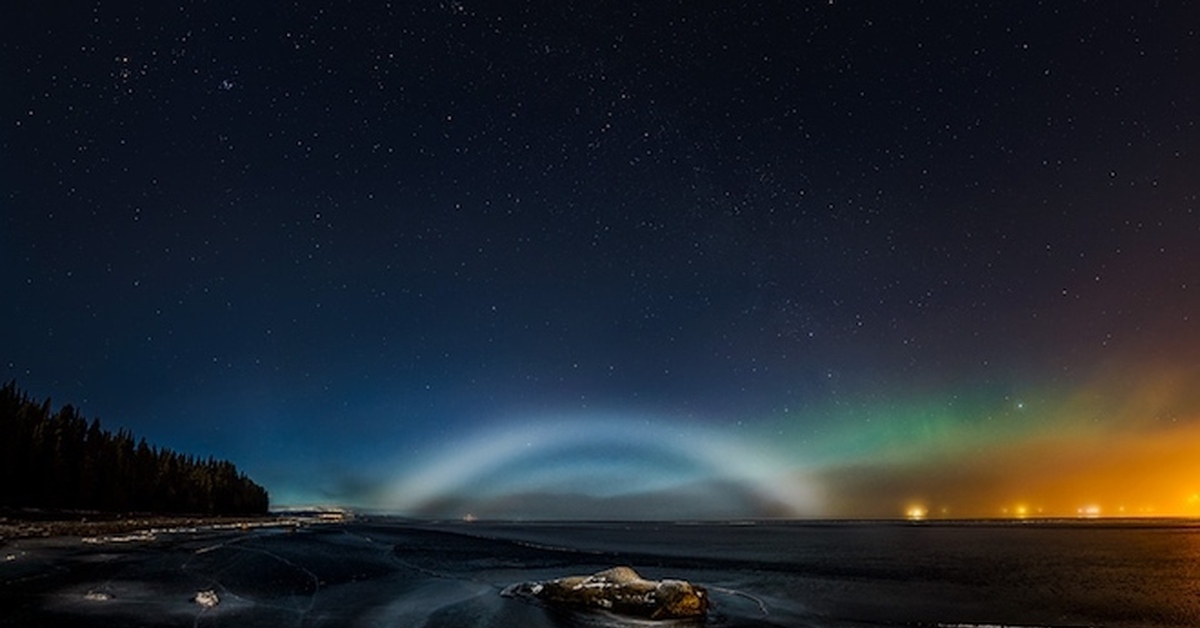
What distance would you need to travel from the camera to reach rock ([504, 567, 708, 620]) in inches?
1011

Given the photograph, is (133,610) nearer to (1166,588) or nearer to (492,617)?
(492,617)

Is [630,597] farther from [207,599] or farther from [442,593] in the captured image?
[207,599]

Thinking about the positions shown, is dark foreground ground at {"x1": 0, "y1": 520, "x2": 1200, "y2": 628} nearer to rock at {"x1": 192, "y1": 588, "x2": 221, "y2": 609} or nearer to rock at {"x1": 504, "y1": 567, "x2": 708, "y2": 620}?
rock at {"x1": 192, "y1": 588, "x2": 221, "y2": 609}

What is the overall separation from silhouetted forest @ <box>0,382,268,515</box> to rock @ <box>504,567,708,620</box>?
92.1 m

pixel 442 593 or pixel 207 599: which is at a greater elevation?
pixel 207 599

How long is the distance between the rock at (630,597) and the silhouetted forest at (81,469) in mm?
92061

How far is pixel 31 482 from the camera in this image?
9194 centimetres

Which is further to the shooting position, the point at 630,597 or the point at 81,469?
the point at 81,469

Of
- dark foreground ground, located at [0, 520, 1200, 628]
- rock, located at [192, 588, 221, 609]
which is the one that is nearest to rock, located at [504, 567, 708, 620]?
dark foreground ground, located at [0, 520, 1200, 628]

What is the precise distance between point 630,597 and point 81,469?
112 m

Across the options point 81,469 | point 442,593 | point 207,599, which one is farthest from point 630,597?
point 81,469

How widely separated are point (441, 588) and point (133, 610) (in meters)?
16.0

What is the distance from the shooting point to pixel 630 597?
26.1m

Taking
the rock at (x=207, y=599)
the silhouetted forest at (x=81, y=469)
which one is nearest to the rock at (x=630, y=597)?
the rock at (x=207, y=599)
